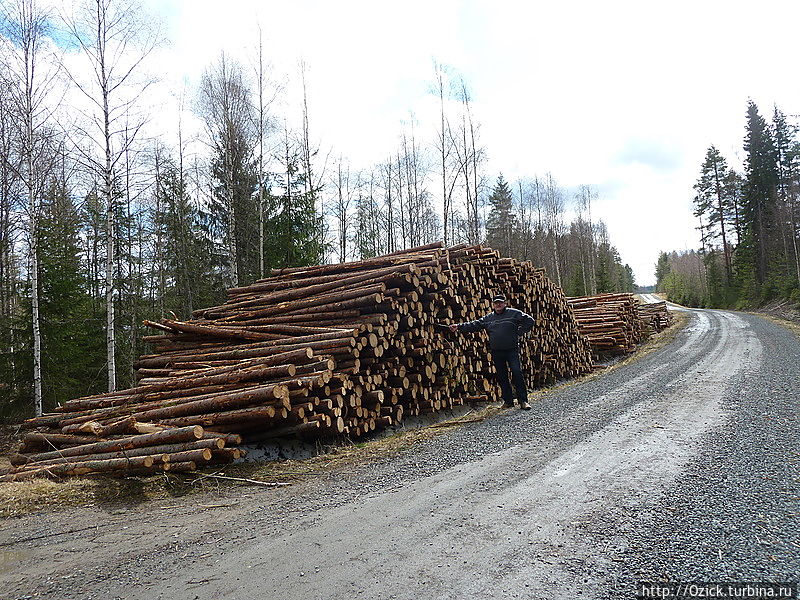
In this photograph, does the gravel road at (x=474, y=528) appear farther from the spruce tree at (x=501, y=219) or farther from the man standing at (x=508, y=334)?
the spruce tree at (x=501, y=219)

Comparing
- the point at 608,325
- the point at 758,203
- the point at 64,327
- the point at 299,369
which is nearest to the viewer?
the point at 299,369

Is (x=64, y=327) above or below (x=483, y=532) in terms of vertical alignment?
above

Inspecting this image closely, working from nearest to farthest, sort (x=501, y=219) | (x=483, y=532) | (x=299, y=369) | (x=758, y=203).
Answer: (x=483, y=532), (x=299, y=369), (x=758, y=203), (x=501, y=219)

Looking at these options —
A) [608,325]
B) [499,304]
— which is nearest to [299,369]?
[499,304]

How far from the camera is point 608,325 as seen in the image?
1764 centimetres

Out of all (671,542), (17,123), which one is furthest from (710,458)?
(17,123)

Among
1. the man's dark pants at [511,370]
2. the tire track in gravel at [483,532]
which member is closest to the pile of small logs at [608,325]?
the man's dark pants at [511,370]

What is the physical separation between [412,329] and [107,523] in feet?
17.1

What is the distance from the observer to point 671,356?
48.0ft

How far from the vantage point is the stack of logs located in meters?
5.85

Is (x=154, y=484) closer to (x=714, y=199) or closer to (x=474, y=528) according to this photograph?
(x=474, y=528)

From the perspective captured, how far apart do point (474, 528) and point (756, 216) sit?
158 feet

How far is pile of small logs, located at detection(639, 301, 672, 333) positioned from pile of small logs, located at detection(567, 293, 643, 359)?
4263 millimetres

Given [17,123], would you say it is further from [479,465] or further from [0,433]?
[479,465]
